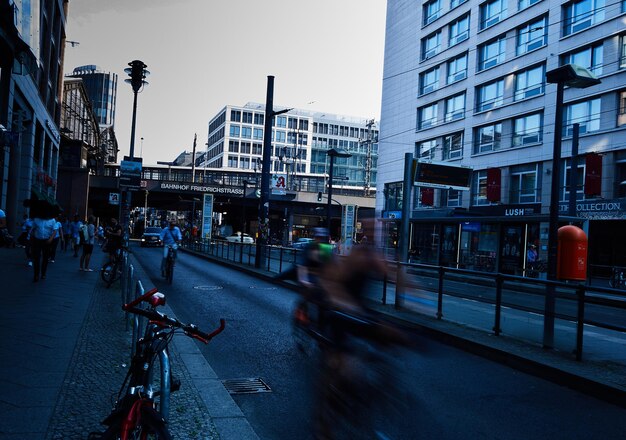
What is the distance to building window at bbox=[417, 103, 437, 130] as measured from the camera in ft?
142

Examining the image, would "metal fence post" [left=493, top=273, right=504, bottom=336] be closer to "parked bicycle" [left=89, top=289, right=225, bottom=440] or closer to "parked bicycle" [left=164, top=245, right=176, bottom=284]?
"parked bicycle" [left=89, top=289, right=225, bottom=440]

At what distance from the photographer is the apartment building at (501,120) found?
92.6ft

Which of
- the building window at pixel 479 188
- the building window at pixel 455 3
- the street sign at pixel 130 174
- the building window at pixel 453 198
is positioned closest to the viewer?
the street sign at pixel 130 174

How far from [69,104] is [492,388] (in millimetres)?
63441

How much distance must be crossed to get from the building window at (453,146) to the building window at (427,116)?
2227mm

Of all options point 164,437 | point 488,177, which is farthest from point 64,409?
point 488,177

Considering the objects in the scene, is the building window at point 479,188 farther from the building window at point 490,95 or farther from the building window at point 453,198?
the building window at point 490,95

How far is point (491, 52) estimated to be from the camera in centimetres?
3750

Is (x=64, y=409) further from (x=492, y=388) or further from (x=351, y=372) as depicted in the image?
(x=492, y=388)

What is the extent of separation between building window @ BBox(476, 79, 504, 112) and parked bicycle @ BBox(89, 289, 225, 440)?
3669 cm

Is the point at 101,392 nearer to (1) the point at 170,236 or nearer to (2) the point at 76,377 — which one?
(2) the point at 76,377

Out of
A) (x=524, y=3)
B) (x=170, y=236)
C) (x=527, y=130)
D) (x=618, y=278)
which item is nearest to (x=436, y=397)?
(x=170, y=236)

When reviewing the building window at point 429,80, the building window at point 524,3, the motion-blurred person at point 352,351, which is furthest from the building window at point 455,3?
the motion-blurred person at point 352,351

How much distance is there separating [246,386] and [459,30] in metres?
40.3
